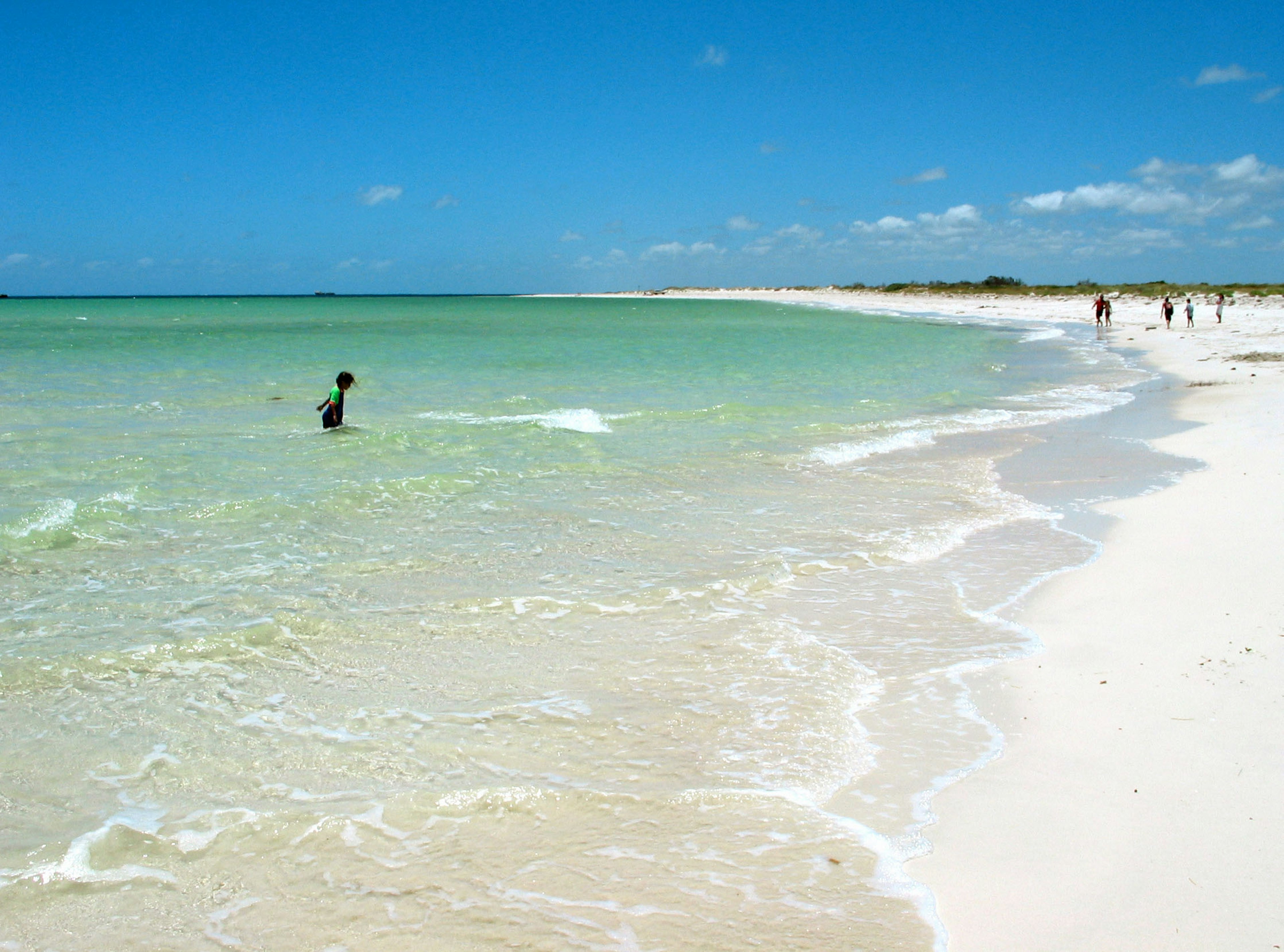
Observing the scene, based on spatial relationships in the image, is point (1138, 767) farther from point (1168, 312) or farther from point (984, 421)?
point (1168, 312)

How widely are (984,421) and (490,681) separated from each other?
14.3m

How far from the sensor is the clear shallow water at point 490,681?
3.52 m

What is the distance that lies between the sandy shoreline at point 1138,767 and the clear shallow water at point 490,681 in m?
0.28

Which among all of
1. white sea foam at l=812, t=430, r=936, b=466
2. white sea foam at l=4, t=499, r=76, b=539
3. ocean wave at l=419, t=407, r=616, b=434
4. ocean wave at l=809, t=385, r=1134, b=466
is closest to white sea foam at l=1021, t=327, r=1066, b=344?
ocean wave at l=809, t=385, r=1134, b=466

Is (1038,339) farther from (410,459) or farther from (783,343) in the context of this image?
(410,459)

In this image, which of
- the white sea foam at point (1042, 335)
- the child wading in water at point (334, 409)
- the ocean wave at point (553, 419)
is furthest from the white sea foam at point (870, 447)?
the white sea foam at point (1042, 335)

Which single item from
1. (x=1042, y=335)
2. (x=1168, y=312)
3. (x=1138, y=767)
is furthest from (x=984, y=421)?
(x=1042, y=335)

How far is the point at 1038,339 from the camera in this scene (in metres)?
40.4

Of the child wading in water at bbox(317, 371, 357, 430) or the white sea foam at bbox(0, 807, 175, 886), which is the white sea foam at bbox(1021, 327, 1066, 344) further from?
the white sea foam at bbox(0, 807, 175, 886)

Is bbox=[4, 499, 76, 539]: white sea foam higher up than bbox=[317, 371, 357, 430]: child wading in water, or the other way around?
bbox=[317, 371, 357, 430]: child wading in water

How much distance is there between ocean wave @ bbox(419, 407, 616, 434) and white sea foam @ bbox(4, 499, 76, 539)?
7.97 meters

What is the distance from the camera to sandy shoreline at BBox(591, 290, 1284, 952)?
130 inches

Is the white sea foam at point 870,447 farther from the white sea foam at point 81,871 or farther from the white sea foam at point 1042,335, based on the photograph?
the white sea foam at point 1042,335

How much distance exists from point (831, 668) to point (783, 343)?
37510 mm
